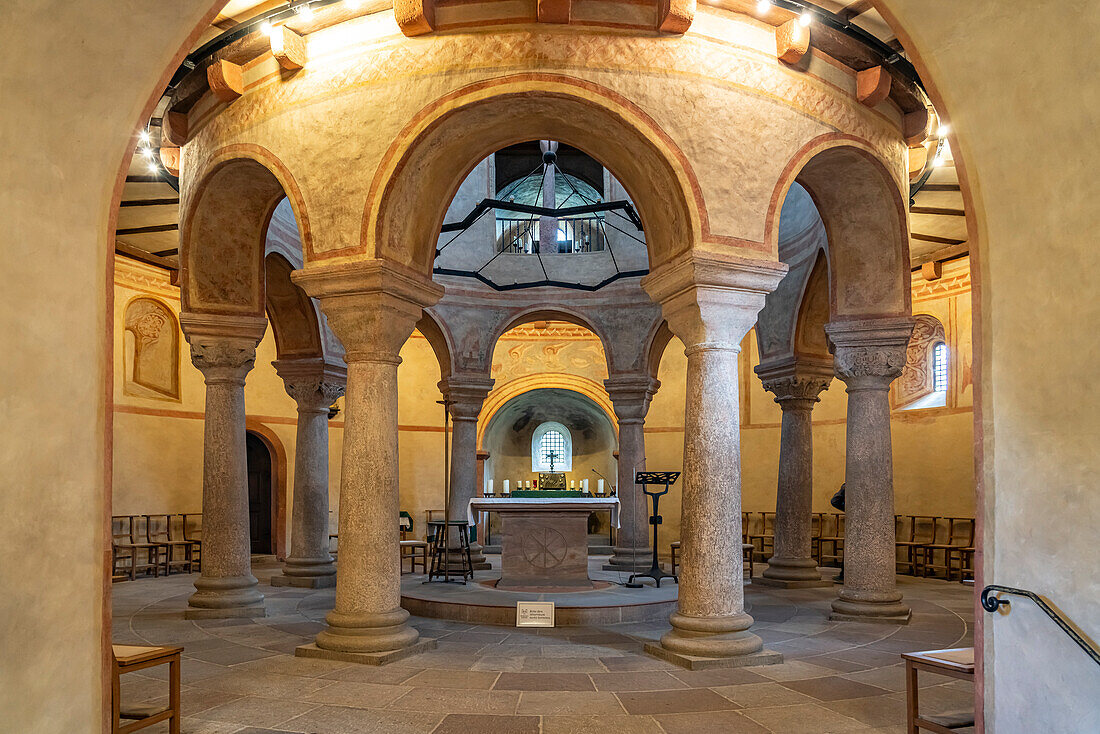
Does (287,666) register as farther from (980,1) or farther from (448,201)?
(980,1)

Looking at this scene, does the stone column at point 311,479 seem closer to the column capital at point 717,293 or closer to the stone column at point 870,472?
the column capital at point 717,293

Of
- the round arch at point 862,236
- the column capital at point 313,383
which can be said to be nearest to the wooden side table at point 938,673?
the round arch at point 862,236

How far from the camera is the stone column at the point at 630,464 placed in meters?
14.8

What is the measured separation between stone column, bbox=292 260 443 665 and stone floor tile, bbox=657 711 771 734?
3.00 metres

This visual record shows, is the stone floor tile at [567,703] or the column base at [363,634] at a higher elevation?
the column base at [363,634]

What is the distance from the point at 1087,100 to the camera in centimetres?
364

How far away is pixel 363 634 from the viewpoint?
25.7 feet

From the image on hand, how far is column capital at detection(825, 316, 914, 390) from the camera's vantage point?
32.6ft

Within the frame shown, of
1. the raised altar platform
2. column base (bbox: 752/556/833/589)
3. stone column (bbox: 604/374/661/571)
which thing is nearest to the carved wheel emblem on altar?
the raised altar platform

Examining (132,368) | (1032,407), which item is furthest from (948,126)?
(132,368)

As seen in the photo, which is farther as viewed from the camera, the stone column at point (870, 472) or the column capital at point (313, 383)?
the column capital at point (313, 383)

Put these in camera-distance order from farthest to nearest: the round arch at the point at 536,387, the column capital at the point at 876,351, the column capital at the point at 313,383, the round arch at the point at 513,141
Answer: the round arch at the point at 536,387, the column capital at the point at 313,383, the column capital at the point at 876,351, the round arch at the point at 513,141

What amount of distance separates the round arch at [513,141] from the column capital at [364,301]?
22 cm

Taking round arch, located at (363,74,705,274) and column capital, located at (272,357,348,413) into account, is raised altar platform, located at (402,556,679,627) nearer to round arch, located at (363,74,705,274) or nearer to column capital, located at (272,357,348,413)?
column capital, located at (272,357,348,413)
